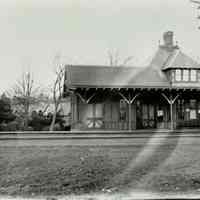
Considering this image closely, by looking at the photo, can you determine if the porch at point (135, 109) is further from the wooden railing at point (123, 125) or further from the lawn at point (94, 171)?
the lawn at point (94, 171)

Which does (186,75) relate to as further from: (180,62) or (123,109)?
(123,109)

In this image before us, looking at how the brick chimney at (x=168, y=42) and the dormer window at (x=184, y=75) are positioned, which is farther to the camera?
the brick chimney at (x=168, y=42)

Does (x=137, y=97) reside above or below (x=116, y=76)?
below

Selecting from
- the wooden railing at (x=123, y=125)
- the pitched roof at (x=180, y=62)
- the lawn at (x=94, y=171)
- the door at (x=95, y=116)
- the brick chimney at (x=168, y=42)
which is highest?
the brick chimney at (x=168, y=42)

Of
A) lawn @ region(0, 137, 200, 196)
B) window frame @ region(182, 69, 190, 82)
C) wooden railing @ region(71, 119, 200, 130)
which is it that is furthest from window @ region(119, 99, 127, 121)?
lawn @ region(0, 137, 200, 196)

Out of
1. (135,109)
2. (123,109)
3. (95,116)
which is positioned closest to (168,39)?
(135,109)

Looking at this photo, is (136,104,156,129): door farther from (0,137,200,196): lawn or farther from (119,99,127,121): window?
(0,137,200,196): lawn

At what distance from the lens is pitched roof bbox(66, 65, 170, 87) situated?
2478 centimetres

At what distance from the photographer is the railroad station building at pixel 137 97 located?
79.9ft

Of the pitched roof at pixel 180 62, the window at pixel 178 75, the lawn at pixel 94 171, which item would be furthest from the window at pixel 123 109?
the lawn at pixel 94 171

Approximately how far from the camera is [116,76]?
27.0 meters

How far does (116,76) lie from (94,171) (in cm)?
1950

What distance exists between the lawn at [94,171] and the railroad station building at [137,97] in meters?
13.3

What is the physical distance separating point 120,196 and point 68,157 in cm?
323
